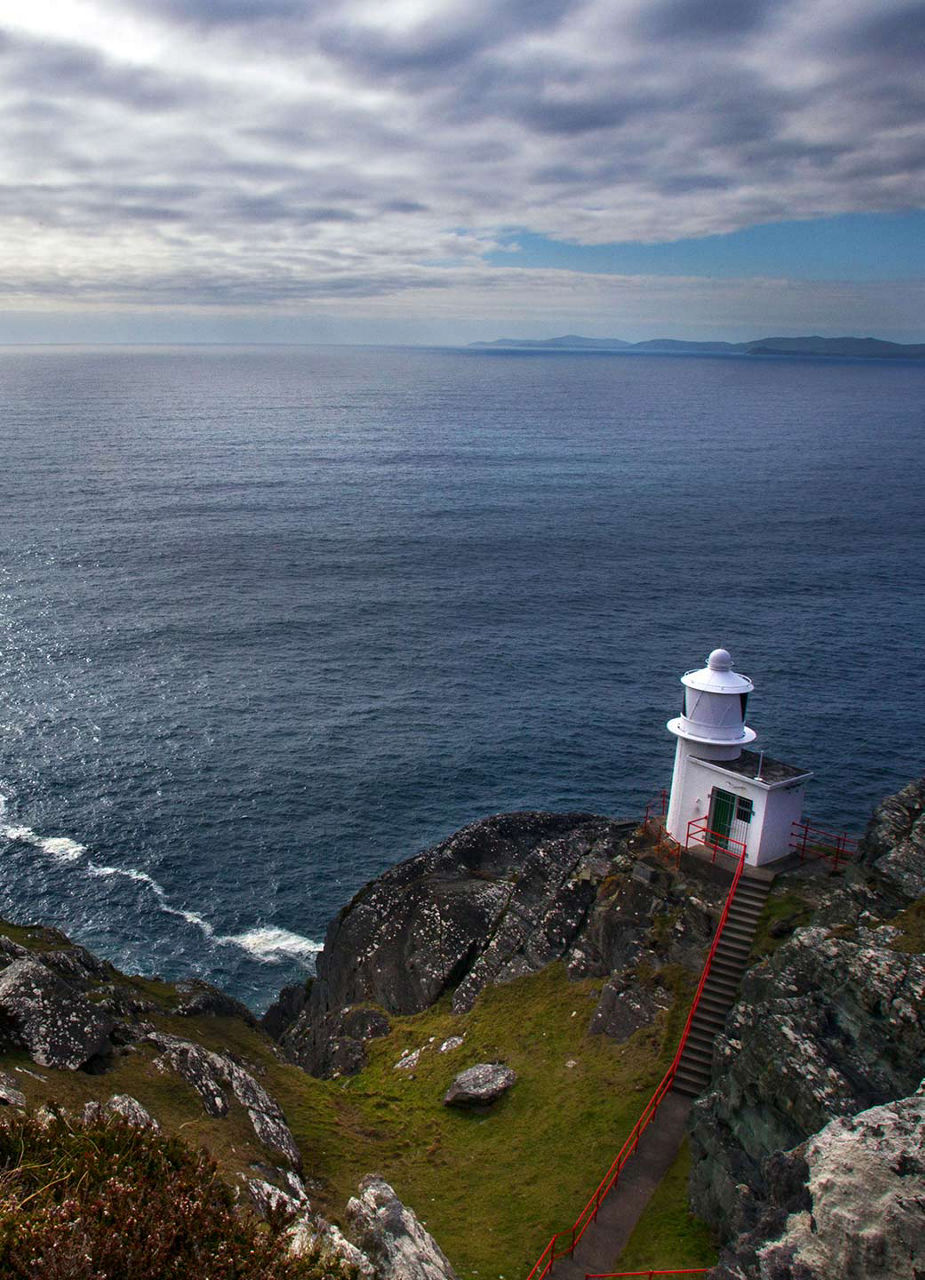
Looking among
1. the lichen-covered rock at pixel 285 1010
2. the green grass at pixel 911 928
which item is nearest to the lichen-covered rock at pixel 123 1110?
the green grass at pixel 911 928

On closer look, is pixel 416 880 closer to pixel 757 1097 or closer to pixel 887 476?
pixel 757 1097

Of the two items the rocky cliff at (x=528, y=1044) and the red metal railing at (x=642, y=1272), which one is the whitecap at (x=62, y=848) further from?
the red metal railing at (x=642, y=1272)

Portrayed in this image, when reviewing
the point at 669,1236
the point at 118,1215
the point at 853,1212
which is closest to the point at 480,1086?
the point at 669,1236

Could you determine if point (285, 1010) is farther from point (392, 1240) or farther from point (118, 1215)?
point (118, 1215)

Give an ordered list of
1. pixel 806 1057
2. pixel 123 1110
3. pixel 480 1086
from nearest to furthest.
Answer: pixel 806 1057 → pixel 123 1110 → pixel 480 1086

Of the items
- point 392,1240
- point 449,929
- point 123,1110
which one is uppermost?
point 123,1110

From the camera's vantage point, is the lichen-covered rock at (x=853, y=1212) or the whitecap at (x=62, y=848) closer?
the lichen-covered rock at (x=853, y=1212)

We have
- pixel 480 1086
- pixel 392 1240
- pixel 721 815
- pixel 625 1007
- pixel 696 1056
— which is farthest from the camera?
pixel 721 815
